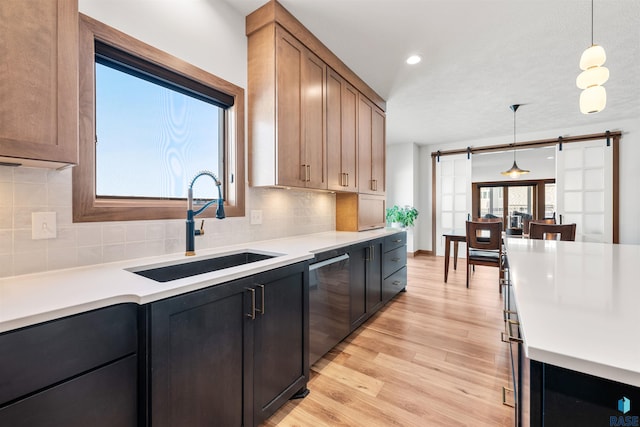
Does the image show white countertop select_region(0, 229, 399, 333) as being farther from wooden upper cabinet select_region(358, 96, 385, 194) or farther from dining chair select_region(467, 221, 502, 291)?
dining chair select_region(467, 221, 502, 291)

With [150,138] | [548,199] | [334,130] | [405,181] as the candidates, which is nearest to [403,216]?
[405,181]

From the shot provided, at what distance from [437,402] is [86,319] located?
1.76 meters

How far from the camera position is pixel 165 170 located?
1754 millimetres

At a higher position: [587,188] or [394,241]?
[587,188]

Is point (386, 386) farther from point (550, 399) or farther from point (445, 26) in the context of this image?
point (445, 26)

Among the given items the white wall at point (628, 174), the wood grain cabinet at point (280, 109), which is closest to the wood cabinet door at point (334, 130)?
the wood grain cabinet at point (280, 109)

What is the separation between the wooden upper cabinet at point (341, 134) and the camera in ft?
8.57

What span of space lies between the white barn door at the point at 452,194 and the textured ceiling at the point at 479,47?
1.91 m

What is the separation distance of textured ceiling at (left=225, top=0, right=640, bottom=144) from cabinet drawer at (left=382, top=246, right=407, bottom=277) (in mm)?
2005

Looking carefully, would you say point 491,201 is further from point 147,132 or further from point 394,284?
point 147,132

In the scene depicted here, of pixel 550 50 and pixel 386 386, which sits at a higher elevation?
pixel 550 50

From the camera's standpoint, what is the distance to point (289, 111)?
2111mm

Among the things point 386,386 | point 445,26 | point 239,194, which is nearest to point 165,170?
point 239,194

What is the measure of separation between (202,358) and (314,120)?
1.96 metres
